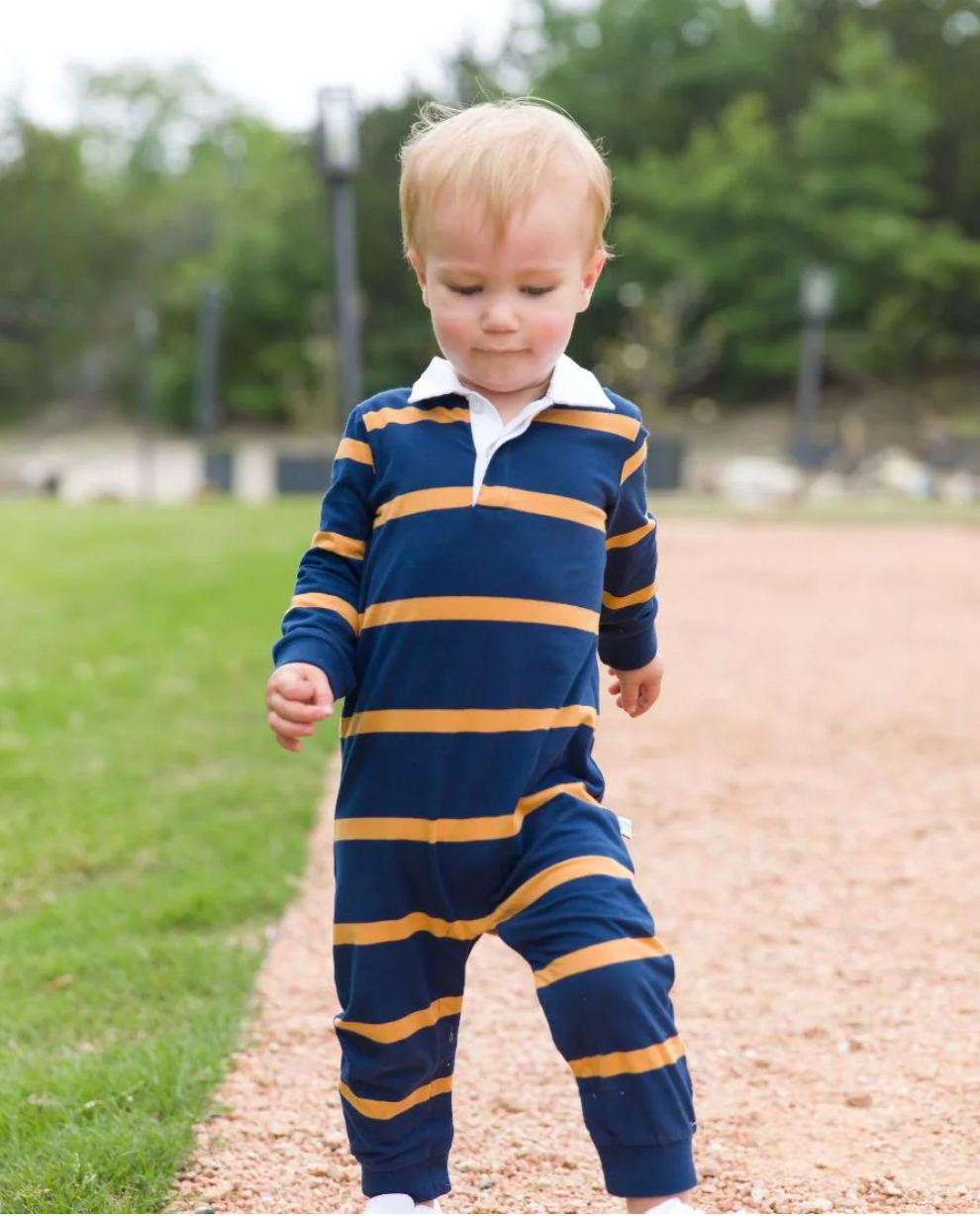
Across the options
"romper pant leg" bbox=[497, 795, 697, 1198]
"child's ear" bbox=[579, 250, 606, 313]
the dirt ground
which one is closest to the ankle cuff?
"romper pant leg" bbox=[497, 795, 697, 1198]

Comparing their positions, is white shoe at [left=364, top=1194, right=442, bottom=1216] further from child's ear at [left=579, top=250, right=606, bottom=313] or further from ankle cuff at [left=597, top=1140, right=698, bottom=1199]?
child's ear at [left=579, top=250, right=606, bottom=313]

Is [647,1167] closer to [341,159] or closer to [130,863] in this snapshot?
[130,863]

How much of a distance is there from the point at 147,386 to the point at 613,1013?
3778 centimetres

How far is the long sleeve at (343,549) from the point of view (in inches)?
78.5

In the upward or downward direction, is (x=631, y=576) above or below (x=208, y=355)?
above

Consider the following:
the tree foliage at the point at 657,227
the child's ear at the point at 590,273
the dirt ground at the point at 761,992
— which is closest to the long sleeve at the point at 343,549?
the child's ear at the point at 590,273

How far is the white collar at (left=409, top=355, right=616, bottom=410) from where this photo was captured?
6.64ft

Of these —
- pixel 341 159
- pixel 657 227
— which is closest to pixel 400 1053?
pixel 341 159

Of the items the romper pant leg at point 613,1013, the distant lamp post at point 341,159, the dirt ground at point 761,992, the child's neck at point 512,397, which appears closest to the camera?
the romper pant leg at point 613,1013

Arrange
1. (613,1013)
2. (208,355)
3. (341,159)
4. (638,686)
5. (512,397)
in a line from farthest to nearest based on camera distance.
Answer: (208,355)
(341,159)
(638,686)
(512,397)
(613,1013)

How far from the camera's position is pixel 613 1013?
1.82m

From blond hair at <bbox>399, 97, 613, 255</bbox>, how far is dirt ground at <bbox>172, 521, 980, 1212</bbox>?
151cm

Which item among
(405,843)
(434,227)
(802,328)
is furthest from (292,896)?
(802,328)

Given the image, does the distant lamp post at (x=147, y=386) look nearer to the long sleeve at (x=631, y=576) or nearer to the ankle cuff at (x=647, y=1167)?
the long sleeve at (x=631, y=576)
